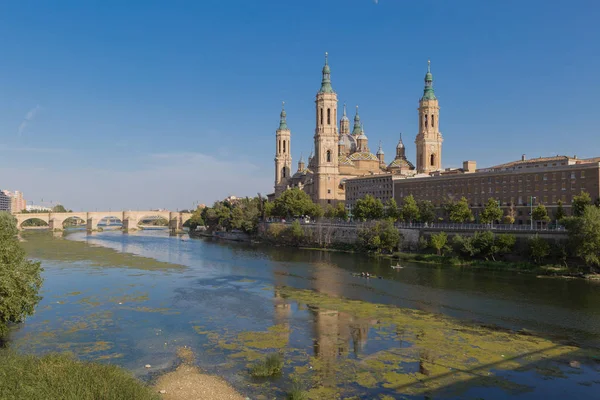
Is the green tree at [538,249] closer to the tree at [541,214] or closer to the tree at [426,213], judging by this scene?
the tree at [541,214]

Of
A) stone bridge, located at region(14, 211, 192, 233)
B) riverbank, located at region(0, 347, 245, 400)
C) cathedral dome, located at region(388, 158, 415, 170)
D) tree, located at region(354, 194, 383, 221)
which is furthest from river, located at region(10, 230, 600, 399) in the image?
stone bridge, located at region(14, 211, 192, 233)

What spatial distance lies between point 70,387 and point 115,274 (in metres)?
42.9

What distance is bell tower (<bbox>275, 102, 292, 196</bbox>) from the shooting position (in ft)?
551

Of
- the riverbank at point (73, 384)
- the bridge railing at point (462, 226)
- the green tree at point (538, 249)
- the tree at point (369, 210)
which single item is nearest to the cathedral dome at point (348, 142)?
the bridge railing at point (462, 226)

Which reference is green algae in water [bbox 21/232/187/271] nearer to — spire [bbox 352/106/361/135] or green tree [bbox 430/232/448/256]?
green tree [bbox 430/232/448/256]

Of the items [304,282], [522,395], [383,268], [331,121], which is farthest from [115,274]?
[331,121]

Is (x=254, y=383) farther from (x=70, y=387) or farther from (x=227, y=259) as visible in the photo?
(x=227, y=259)

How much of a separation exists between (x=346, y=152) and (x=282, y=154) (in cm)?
2656

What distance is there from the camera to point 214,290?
158 feet

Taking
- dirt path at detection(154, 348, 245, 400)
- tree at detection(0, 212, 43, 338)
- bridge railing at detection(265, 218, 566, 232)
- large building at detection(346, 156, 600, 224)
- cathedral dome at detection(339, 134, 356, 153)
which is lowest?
dirt path at detection(154, 348, 245, 400)

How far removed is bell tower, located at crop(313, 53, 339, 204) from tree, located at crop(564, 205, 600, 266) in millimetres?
79075

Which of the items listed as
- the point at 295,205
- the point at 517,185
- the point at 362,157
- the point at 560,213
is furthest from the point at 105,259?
the point at 362,157

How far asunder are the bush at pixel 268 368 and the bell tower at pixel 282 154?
143m

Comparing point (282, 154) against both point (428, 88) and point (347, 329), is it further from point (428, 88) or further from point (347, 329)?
point (347, 329)
